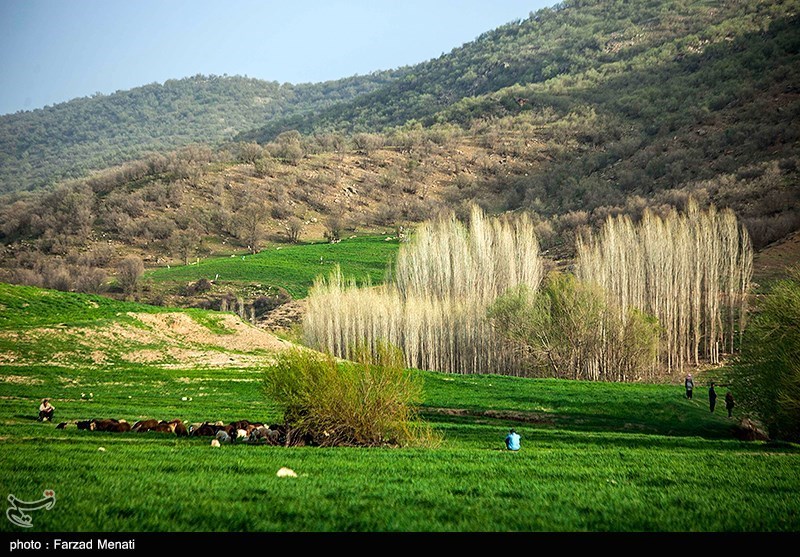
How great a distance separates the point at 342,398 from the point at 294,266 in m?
79.6

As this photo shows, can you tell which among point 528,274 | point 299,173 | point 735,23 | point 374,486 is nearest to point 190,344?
point 528,274

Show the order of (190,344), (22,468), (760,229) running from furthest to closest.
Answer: (760,229) → (190,344) → (22,468)

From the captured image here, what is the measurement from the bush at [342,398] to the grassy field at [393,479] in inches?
73.4

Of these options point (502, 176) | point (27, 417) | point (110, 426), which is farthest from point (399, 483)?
point (502, 176)

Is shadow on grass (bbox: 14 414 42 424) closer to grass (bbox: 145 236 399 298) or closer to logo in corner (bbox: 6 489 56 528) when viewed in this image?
logo in corner (bbox: 6 489 56 528)

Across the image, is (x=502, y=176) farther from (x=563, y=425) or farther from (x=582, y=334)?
(x=563, y=425)

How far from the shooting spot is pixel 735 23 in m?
183

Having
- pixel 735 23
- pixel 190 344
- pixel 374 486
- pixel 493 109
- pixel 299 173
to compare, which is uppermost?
pixel 735 23

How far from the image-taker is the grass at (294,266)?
9281 cm

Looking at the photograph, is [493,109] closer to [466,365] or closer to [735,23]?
[735,23]

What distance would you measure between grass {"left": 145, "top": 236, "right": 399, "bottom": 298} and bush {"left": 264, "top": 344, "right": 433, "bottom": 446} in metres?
65.4

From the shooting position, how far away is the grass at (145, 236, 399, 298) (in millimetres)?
92812

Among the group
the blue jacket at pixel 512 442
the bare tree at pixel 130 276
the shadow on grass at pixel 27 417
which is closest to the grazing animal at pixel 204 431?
the shadow on grass at pixel 27 417
